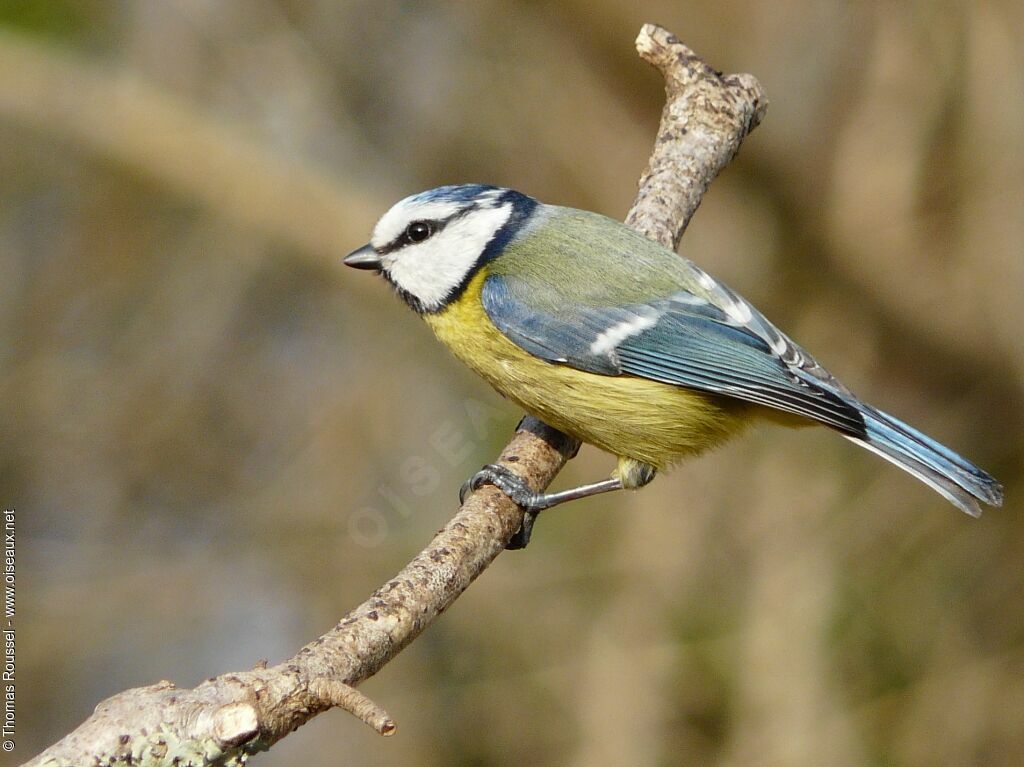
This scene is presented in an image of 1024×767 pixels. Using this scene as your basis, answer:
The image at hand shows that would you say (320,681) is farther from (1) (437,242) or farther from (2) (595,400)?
(1) (437,242)

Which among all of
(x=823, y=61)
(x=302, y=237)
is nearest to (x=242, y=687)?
(x=302, y=237)

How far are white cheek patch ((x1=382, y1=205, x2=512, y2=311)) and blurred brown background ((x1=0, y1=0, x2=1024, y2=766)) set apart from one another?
5.36ft

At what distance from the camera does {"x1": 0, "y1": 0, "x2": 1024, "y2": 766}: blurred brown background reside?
419cm

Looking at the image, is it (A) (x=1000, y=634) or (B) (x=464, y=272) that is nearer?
(B) (x=464, y=272)

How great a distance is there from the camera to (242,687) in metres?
1.47

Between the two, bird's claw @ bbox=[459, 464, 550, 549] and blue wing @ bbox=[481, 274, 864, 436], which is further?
blue wing @ bbox=[481, 274, 864, 436]

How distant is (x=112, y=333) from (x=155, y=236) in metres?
0.54

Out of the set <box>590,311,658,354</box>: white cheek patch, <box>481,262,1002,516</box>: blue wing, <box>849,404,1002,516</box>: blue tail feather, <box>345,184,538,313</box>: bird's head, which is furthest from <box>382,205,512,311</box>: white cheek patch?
<box>849,404,1002,516</box>: blue tail feather

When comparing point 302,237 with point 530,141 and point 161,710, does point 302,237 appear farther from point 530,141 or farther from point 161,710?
point 161,710

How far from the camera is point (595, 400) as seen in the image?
242cm

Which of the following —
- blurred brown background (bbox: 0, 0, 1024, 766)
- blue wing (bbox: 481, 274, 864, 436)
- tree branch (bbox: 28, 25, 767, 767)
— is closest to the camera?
tree branch (bbox: 28, 25, 767, 767)

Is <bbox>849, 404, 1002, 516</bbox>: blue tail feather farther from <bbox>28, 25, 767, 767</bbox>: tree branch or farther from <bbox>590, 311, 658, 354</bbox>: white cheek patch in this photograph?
<bbox>28, 25, 767, 767</bbox>: tree branch

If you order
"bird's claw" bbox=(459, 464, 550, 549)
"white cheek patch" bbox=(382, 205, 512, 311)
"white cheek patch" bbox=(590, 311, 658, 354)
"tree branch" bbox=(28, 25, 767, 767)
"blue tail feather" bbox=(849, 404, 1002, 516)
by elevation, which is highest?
"white cheek patch" bbox=(382, 205, 512, 311)

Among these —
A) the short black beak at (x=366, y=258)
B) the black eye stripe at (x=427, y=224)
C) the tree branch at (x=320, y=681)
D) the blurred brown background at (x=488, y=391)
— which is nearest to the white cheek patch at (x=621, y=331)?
the tree branch at (x=320, y=681)
